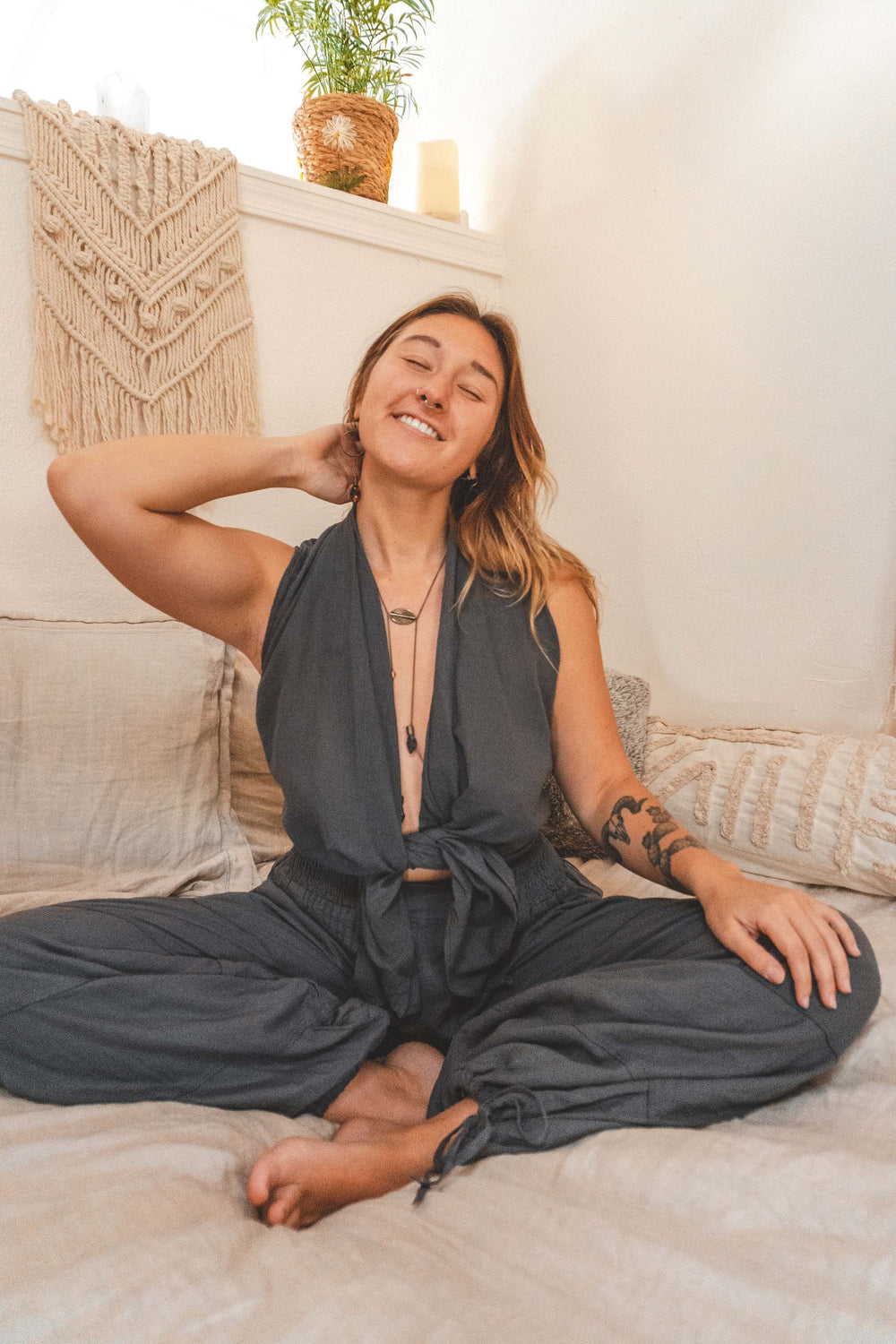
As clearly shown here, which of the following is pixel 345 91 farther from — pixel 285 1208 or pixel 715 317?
pixel 285 1208

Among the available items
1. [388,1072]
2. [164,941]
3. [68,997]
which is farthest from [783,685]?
[68,997]

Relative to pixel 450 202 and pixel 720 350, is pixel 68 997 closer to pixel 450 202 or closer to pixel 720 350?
pixel 720 350

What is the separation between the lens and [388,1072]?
114 centimetres

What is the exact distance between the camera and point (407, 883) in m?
1.25

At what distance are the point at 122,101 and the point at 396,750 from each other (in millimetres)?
1664

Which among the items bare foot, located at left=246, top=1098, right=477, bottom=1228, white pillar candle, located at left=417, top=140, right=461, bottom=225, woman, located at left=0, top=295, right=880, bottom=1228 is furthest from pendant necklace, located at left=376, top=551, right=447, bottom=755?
white pillar candle, located at left=417, top=140, right=461, bottom=225

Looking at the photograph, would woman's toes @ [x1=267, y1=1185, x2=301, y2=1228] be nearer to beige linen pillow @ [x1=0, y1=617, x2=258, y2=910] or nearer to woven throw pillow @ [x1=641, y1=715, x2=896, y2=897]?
beige linen pillow @ [x1=0, y1=617, x2=258, y2=910]

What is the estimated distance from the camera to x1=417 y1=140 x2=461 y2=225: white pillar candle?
8.25 feet

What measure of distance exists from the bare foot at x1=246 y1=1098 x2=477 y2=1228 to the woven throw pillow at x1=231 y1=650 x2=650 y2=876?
0.86m

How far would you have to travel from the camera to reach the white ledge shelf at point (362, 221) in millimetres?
2213

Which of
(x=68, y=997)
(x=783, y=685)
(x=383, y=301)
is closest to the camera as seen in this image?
(x=68, y=997)

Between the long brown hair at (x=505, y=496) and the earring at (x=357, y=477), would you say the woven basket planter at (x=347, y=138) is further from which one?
the earring at (x=357, y=477)

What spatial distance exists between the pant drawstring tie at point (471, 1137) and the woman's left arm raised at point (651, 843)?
273 mm

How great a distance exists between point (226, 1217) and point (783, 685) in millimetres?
1413
